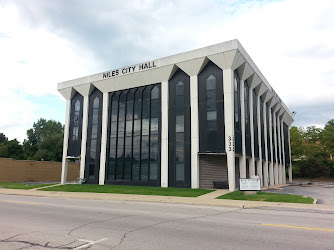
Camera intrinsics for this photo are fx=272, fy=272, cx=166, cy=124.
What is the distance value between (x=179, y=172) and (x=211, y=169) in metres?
3.22

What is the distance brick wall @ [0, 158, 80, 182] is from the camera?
42.1 meters

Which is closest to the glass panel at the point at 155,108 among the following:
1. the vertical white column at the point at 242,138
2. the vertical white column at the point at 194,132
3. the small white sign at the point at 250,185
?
the vertical white column at the point at 194,132

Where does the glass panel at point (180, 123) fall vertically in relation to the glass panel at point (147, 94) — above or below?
below

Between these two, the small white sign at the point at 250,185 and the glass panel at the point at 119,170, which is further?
the glass panel at the point at 119,170

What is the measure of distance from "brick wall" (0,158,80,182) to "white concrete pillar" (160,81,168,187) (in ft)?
93.1

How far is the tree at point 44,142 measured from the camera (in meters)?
70.9

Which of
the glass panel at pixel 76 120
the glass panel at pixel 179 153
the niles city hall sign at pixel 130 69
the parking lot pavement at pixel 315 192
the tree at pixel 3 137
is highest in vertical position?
the niles city hall sign at pixel 130 69

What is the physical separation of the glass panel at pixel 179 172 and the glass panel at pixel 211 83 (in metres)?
7.97

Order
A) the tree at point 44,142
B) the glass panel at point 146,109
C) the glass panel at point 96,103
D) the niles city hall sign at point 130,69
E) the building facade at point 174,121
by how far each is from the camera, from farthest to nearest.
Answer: the tree at point 44,142, the glass panel at point 96,103, the glass panel at point 146,109, the niles city hall sign at point 130,69, the building facade at point 174,121

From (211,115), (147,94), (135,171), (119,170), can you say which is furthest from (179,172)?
(147,94)

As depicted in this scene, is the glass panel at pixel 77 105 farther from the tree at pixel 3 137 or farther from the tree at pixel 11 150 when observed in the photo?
the tree at pixel 3 137

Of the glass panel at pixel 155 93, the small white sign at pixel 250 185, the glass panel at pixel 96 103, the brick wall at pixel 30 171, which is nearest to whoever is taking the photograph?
the small white sign at pixel 250 185

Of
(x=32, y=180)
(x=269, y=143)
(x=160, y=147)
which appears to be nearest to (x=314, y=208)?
(x=160, y=147)

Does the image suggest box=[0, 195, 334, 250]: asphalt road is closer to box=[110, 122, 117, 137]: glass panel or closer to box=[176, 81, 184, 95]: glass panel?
box=[176, 81, 184, 95]: glass panel
